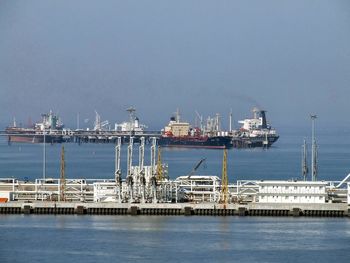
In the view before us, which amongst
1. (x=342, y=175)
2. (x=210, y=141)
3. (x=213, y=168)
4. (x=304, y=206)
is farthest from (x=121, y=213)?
(x=210, y=141)

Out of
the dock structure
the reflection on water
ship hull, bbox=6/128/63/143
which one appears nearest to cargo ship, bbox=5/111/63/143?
ship hull, bbox=6/128/63/143

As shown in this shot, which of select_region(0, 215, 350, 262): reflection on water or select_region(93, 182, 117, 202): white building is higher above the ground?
select_region(93, 182, 117, 202): white building

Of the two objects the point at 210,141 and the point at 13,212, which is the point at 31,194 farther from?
the point at 210,141

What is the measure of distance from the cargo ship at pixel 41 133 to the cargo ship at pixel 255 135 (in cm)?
2241

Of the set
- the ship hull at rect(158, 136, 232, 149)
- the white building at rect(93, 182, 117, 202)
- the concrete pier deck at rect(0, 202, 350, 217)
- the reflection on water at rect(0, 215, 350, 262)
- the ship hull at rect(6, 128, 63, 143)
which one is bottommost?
the reflection on water at rect(0, 215, 350, 262)

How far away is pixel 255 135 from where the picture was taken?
154m

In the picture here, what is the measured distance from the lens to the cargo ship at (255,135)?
14962 centimetres

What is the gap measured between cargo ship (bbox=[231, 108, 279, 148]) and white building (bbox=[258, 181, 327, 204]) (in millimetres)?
92069

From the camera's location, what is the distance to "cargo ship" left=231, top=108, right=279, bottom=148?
491 feet

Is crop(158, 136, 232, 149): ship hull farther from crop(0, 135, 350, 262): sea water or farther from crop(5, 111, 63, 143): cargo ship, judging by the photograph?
crop(0, 135, 350, 262): sea water

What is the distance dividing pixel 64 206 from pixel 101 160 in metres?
51.7

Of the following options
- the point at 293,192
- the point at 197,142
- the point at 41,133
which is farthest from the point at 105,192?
the point at 41,133

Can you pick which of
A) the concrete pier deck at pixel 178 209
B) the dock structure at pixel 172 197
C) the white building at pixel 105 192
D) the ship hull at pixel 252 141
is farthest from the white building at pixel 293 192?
the ship hull at pixel 252 141

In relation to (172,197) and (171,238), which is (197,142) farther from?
(171,238)
